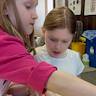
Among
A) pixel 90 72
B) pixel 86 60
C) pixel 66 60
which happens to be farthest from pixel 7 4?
pixel 86 60

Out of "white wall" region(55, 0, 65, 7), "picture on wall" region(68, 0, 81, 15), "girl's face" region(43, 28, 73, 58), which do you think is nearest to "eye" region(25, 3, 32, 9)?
"girl's face" region(43, 28, 73, 58)

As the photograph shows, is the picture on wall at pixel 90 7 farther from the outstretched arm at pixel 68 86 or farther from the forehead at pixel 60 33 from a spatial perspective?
the outstretched arm at pixel 68 86

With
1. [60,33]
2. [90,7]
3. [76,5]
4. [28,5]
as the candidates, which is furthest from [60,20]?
[76,5]

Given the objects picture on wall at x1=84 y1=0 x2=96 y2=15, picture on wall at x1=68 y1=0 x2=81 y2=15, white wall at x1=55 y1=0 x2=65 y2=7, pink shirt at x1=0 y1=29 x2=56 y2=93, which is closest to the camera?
pink shirt at x1=0 y1=29 x2=56 y2=93

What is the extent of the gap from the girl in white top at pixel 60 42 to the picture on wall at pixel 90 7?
0.99m

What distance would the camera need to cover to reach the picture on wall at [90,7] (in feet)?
7.28

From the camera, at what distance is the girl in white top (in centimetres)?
121

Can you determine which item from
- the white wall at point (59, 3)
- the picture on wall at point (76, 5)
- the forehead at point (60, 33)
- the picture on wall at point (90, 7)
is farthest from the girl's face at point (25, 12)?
the white wall at point (59, 3)

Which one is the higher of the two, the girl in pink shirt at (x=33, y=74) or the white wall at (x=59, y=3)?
the white wall at (x=59, y=3)

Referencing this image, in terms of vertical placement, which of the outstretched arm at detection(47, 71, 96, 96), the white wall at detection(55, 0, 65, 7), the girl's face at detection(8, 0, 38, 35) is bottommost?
the outstretched arm at detection(47, 71, 96, 96)

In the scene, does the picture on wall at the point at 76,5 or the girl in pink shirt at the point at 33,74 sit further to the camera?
the picture on wall at the point at 76,5

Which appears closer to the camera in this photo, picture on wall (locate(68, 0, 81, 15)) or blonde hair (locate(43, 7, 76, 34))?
blonde hair (locate(43, 7, 76, 34))

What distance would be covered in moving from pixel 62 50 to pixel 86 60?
0.85 metres

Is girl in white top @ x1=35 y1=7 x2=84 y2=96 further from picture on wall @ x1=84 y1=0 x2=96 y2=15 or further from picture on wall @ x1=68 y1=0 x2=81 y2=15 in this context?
picture on wall @ x1=68 y1=0 x2=81 y2=15
